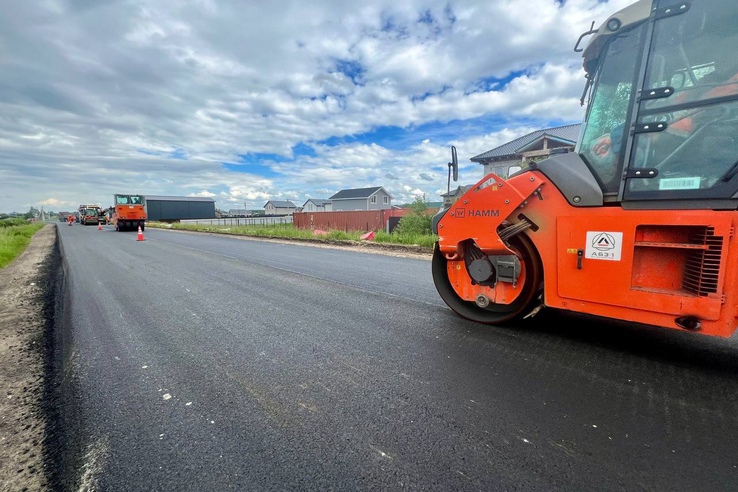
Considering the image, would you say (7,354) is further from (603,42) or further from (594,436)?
(603,42)

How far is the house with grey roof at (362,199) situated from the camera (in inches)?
1867

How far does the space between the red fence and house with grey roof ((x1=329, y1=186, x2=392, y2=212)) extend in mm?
24945

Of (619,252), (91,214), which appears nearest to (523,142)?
(619,252)

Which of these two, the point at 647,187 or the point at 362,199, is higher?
the point at 362,199

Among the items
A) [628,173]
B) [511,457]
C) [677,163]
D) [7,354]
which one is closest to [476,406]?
[511,457]

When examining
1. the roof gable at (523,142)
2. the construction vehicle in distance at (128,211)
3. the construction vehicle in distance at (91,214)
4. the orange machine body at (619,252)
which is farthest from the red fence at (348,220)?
the construction vehicle in distance at (91,214)

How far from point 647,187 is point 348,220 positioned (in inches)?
667

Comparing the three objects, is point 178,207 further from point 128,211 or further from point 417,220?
point 417,220

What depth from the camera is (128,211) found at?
24.0 meters

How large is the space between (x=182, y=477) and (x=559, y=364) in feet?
8.48

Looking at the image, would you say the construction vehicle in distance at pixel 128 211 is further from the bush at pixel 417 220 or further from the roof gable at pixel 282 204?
the roof gable at pixel 282 204

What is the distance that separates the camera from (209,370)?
259 centimetres

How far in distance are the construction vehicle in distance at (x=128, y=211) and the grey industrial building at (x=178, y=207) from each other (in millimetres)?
32231

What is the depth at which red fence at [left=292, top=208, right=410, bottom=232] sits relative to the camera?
17.2 metres
